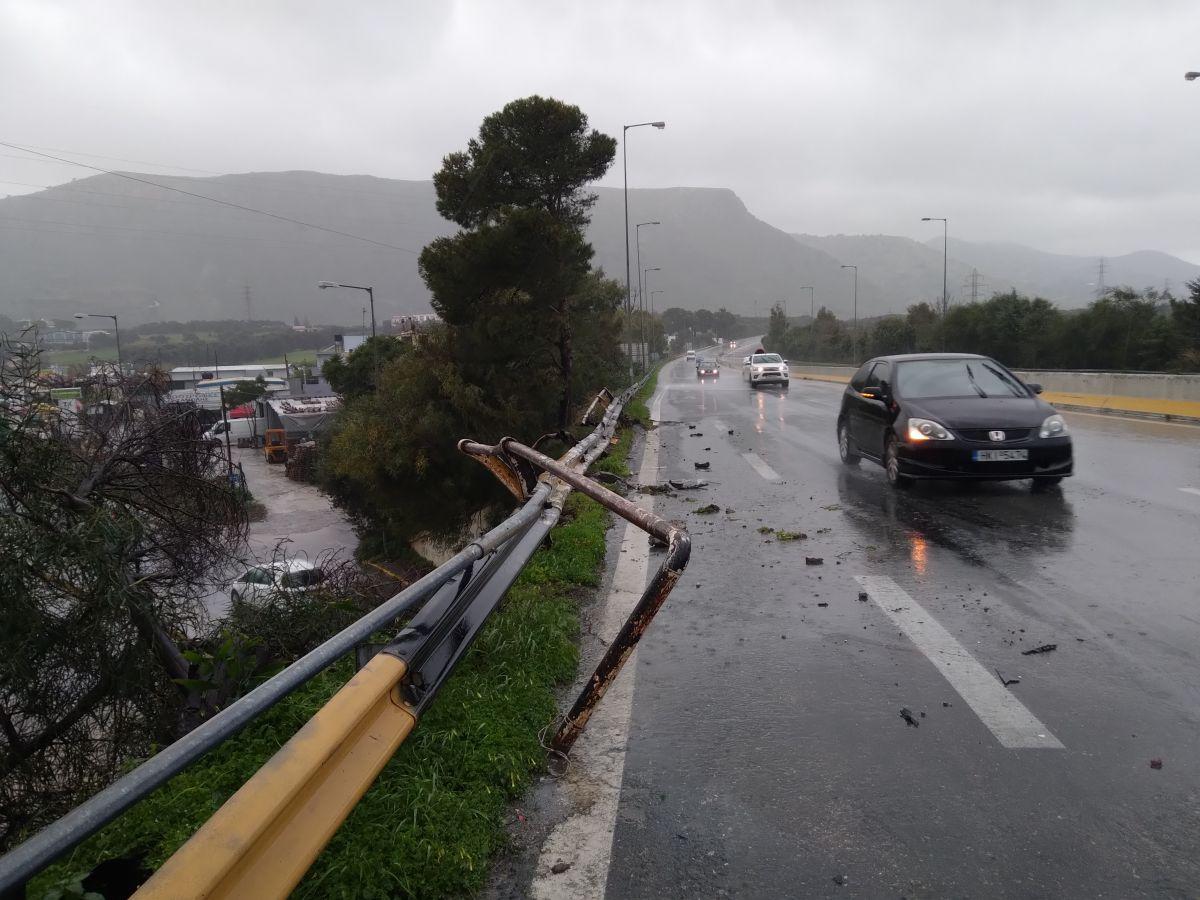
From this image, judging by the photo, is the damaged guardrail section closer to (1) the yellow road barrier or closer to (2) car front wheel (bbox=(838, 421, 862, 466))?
(1) the yellow road barrier

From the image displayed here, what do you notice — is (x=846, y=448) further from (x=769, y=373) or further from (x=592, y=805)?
(x=769, y=373)

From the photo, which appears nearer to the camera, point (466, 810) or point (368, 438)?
point (466, 810)

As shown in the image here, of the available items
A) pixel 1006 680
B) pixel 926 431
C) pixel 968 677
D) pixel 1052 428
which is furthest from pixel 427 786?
pixel 1052 428

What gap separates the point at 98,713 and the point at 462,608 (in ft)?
6.54

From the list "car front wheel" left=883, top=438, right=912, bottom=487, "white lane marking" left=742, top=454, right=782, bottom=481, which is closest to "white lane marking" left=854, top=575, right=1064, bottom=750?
"car front wheel" left=883, top=438, right=912, bottom=487

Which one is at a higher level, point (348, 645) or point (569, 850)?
point (348, 645)

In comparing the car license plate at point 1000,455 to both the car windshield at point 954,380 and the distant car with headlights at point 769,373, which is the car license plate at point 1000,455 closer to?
the car windshield at point 954,380

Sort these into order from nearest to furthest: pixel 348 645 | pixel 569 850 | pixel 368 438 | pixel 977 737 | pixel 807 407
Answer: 1. pixel 348 645
2. pixel 569 850
3. pixel 977 737
4. pixel 368 438
5. pixel 807 407

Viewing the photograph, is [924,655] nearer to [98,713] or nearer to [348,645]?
[348,645]

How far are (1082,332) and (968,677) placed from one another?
37.8m

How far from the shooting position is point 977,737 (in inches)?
139

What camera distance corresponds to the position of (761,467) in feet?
40.9

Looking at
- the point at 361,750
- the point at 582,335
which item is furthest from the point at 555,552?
the point at 582,335

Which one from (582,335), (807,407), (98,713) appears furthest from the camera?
(582,335)
